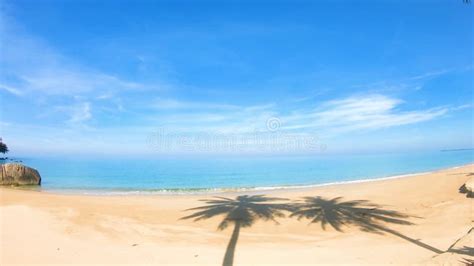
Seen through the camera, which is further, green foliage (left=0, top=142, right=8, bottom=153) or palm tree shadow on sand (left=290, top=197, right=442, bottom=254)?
green foliage (left=0, top=142, right=8, bottom=153)

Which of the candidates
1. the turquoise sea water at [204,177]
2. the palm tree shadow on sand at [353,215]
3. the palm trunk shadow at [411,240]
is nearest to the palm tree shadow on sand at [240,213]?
the palm tree shadow on sand at [353,215]

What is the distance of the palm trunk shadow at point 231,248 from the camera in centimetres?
1068

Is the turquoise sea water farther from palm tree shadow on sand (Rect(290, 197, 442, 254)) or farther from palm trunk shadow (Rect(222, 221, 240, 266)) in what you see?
palm trunk shadow (Rect(222, 221, 240, 266))

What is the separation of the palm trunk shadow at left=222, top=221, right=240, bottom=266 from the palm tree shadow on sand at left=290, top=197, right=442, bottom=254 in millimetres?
4168

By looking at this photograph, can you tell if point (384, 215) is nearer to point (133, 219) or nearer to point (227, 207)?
point (227, 207)

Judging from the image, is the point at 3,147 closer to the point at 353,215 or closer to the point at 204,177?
the point at 204,177

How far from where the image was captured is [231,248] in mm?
12484

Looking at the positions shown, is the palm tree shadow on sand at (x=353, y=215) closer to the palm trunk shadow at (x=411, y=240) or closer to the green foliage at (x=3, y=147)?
the palm trunk shadow at (x=411, y=240)

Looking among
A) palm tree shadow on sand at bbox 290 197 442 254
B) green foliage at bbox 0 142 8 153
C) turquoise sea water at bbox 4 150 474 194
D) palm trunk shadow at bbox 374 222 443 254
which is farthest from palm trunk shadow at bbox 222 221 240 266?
green foliage at bbox 0 142 8 153

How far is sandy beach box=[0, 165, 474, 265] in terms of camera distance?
10.7m

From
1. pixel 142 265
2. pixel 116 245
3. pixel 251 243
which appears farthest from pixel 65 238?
pixel 251 243

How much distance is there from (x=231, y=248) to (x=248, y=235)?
2.45 m

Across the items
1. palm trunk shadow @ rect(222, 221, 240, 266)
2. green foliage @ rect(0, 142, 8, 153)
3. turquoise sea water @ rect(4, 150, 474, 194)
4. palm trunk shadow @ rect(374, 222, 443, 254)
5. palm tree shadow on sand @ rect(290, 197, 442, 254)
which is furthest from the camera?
green foliage @ rect(0, 142, 8, 153)

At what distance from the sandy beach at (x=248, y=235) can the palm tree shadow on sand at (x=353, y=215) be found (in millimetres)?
50
